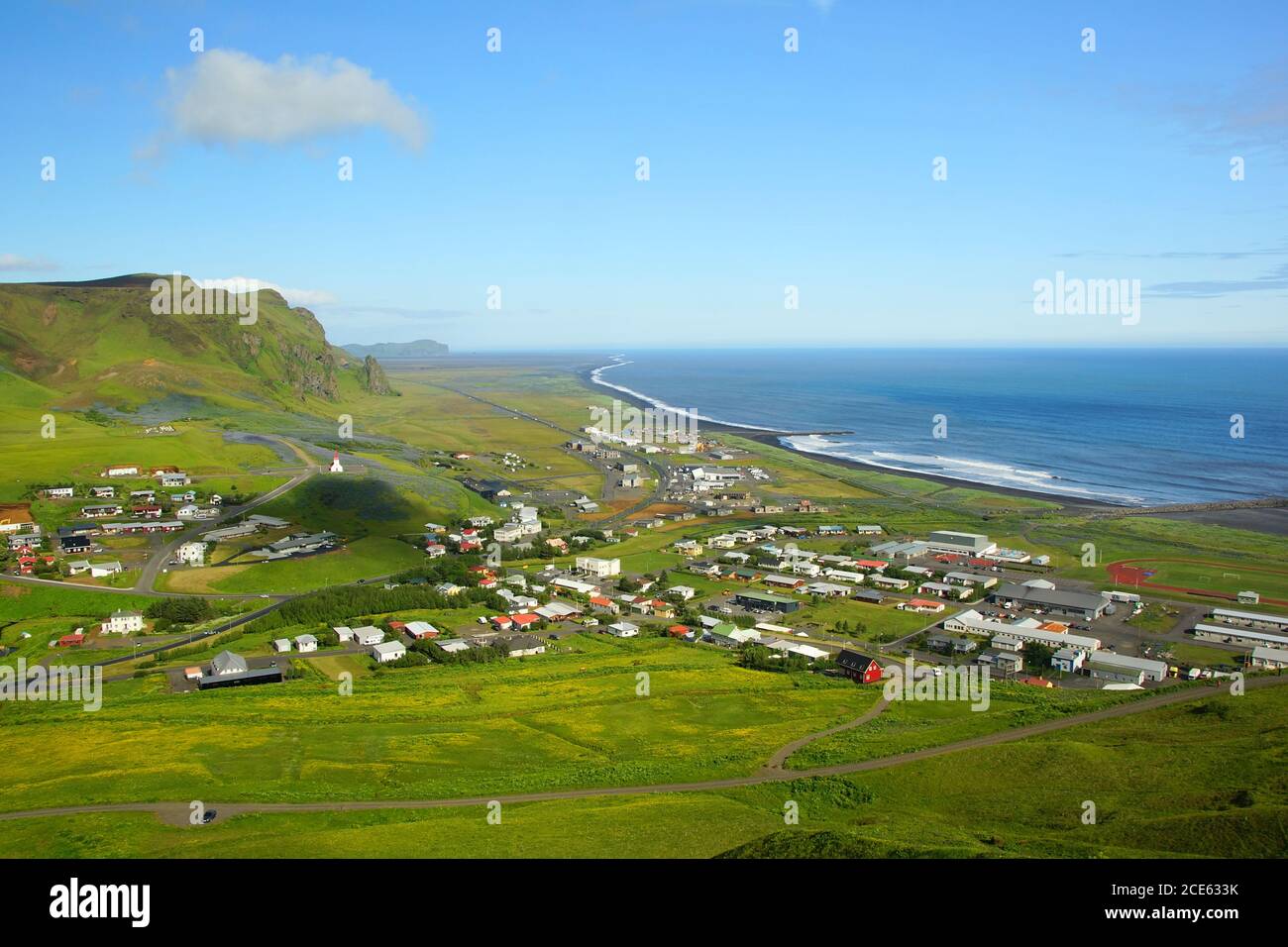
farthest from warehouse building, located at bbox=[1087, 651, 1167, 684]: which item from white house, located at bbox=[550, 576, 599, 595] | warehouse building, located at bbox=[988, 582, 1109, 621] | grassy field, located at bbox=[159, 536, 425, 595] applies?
grassy field, located at bbox=[159, 536, 425, 595]

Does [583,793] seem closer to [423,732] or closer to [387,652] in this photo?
[423,732]

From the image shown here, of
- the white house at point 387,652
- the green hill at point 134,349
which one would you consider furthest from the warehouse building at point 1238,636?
the green hill at point 134,349

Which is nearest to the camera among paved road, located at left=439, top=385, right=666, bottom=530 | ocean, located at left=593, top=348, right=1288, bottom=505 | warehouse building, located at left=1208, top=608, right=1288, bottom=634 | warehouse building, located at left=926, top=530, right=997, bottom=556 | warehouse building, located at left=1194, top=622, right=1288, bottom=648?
warehouse building, located at left=1194, top=622, right=1288, bottom=648

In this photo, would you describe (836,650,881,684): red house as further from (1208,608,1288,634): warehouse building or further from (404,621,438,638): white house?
(1208,608,1288,634): warehouse building

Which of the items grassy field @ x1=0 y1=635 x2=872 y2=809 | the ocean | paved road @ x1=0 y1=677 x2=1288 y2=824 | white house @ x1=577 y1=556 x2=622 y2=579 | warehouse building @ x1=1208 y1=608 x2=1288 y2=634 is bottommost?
grassy field @ x1=0 y1=635 x2=872 y2=809

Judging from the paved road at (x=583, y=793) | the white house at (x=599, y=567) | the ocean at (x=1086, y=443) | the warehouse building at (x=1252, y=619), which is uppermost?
→ the ocean at (x=1086, y=443)

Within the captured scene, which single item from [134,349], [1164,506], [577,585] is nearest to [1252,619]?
[1164,506]

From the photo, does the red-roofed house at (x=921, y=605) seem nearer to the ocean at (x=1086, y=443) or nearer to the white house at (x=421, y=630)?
the white house at (x=421, y=630)

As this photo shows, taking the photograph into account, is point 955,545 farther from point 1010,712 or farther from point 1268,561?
point 1010,712
